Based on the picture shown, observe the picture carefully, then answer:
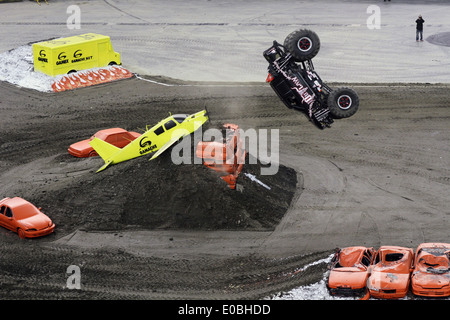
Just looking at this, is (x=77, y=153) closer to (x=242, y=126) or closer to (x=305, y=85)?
(x=242, y=126)

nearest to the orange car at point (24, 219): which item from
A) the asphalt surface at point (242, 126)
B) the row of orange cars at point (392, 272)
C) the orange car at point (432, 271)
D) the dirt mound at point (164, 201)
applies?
the asphalt surface at point (242, 126)

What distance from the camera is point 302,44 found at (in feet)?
81.7

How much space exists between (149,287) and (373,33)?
3343cm

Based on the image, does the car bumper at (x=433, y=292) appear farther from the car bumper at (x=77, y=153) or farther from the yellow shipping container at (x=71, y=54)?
the yellow shipping container at (x=71, y=54)

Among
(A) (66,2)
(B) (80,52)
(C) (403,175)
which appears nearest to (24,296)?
(C) (403,175)

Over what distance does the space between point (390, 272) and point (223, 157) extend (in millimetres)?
7762

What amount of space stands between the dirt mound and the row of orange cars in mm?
4267

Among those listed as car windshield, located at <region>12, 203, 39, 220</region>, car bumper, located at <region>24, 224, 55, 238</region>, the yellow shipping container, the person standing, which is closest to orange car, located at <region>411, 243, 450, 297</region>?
car bumper, located at <region>24, 224, 55, 238</region>

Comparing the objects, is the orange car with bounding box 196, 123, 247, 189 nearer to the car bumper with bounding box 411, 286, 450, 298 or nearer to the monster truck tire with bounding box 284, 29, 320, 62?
the monster truck tire with bounding box 284, 29, 320, 62

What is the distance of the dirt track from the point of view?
20188mm

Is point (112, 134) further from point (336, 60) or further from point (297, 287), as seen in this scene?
point (336, 60)

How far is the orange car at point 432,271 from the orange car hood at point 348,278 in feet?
4.56

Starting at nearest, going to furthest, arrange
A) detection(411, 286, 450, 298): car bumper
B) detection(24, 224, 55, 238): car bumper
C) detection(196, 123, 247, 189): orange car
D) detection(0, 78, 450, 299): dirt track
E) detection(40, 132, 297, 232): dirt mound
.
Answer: detection(411, 286, 450, 298): car bumper, detection(0, 78, 450, 299): dirt track, detection(24, 224, 55, 238): car bumper, detection(40, 132, 297, 232): dirt mound, detection(196, 123, 247, 189): orange car

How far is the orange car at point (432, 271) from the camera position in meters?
17.9
